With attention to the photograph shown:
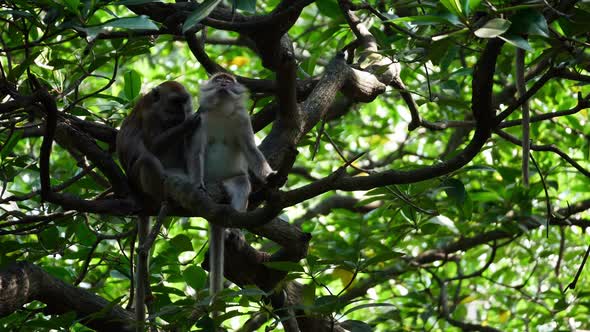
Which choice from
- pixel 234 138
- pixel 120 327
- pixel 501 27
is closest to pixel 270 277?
pixel 120 327

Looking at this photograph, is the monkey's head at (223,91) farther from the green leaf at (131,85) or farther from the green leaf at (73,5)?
the green leaf at (73,5)

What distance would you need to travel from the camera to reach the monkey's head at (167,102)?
564 cm

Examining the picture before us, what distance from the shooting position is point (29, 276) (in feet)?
13.4

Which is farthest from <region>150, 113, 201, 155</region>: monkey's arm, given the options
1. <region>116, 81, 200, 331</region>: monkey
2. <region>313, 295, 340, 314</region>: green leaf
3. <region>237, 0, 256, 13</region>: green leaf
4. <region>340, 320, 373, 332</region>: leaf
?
<region>237, 0, 256, 13</region>: green leaf

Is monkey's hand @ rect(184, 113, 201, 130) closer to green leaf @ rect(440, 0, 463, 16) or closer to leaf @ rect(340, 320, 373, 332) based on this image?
leaf @ rect(340, 320, 373, 332)

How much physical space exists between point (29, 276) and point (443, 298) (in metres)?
4.09

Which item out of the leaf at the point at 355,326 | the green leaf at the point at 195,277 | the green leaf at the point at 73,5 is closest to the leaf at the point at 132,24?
the green leaf at the point at 73,5

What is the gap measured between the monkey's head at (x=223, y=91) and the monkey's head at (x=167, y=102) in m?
0.21

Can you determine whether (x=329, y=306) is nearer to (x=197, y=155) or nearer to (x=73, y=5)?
(x=73, y=5)

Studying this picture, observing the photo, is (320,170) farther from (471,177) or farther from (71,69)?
(71,69)

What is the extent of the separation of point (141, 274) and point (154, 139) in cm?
194

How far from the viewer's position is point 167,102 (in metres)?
5.69

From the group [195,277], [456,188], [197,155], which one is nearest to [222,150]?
[197,155]

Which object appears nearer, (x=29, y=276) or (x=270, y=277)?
(x=29, y=276)
